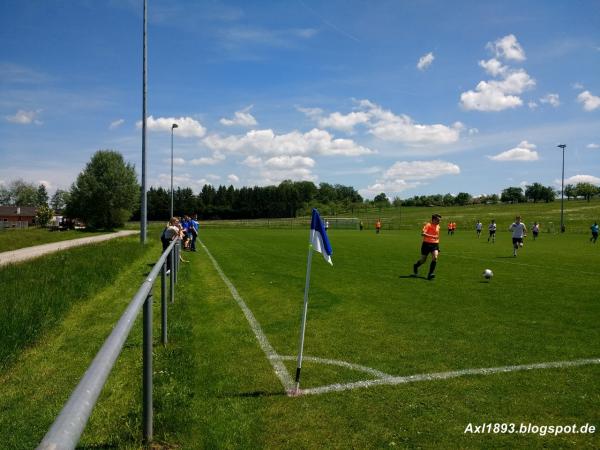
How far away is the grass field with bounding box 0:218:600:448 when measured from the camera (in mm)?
3775

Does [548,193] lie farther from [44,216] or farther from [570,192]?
[44,216]

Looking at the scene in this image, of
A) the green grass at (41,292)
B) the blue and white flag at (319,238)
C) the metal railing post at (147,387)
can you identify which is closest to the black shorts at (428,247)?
the green grass at (41,292)

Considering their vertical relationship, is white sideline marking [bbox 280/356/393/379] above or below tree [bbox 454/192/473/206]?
below

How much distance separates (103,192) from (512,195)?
131632 mm

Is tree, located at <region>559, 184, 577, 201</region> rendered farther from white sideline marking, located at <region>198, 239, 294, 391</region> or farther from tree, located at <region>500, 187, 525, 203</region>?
white sideline marking, located at <region>198, 239, 294, 391</region>

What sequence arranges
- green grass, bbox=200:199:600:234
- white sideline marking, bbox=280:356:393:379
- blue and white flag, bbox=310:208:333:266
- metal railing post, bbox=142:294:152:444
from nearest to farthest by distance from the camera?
metal railing post, bbox=142:294:152:444
blue and white flag, bbox=310:208:333:266
white sideline marking, bbox=280:356:393:379
green grass, bbox=200:199:600:234

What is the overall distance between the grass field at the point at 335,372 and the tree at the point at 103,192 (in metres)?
55.6

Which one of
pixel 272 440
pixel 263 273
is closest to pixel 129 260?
pixel 263 273

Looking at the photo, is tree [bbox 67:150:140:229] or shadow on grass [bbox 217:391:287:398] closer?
shadow on grass [bbox 217:391:287:398]

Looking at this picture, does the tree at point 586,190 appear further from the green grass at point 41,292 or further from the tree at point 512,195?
the green grass at point 41,292

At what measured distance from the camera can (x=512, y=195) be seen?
499 ft

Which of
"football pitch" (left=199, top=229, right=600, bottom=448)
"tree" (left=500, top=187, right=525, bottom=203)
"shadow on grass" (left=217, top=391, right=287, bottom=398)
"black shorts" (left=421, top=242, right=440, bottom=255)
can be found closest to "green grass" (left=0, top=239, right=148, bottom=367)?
"football pitch" (left=199, top=229, right=600, bottom=448)

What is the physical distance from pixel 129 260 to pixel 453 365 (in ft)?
45.8

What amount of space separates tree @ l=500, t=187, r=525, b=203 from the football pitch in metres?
152
